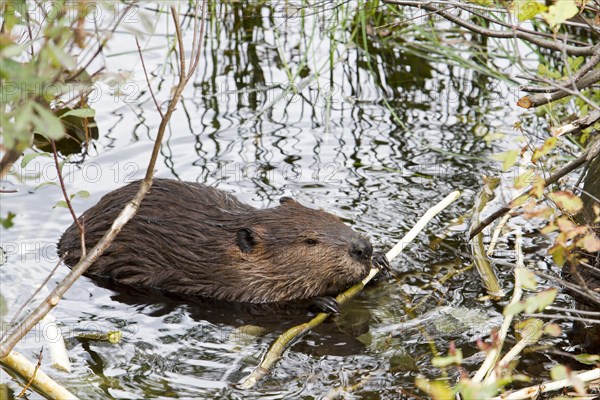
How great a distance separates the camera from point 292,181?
578cm

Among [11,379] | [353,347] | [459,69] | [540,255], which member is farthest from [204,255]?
[459,69]

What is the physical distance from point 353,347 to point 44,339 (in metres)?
1.36

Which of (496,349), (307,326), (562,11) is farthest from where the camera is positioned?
(307,326)

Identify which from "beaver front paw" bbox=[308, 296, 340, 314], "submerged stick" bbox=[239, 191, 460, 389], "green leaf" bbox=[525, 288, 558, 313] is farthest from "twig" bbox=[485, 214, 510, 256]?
"green leaf" bbox=[525, 288, 558, 313]

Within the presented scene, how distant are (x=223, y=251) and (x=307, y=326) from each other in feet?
2.27

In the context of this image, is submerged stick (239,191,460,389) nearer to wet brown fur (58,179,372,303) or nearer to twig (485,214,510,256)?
wet brown fur (58,179,372,303)

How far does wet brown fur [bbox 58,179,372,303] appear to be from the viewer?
477 centimetres

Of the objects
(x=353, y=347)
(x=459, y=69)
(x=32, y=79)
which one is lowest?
(x=353, y=347)

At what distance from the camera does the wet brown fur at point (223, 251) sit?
4770mm

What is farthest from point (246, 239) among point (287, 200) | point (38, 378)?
point (38, 378)

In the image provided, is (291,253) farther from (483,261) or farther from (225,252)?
(483,261)

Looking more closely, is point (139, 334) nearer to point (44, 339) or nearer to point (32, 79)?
point (44, 339)

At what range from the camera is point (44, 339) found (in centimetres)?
407

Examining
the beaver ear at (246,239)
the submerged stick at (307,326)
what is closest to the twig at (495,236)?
the submerged stick at (307,326)
